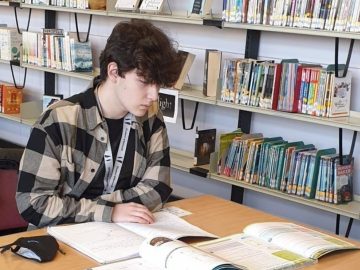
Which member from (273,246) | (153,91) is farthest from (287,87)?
(273,246)

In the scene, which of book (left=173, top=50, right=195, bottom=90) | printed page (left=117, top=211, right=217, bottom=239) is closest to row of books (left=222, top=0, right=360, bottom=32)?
book (left=173, top=50, right=195, bottom=90)

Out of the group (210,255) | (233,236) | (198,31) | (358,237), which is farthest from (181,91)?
(210,255)

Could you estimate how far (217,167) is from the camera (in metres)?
3.18

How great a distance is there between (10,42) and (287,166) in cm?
259

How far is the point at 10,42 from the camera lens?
14.5 feet

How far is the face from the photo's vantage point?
1803 mm

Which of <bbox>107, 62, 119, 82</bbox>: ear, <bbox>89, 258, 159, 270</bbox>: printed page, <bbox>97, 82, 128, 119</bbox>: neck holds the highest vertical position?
<bbox>107, 62, 119, 82</bbox>: ear

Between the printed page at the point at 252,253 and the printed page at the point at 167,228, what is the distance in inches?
2.7

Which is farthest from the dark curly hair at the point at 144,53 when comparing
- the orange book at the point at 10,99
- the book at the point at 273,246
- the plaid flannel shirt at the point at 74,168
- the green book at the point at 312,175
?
the orange book at the point at 10,99

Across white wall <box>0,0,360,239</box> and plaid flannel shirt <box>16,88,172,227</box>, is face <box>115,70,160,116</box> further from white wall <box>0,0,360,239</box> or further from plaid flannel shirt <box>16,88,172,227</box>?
white wall <box>0,0,360,239</box>

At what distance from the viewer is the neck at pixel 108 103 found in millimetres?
1897

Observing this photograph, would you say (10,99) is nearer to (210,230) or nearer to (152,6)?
(152,6)

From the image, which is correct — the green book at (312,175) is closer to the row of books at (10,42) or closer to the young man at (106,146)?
the young man at (106,146)

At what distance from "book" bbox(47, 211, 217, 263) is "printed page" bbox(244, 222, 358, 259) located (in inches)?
5.9
